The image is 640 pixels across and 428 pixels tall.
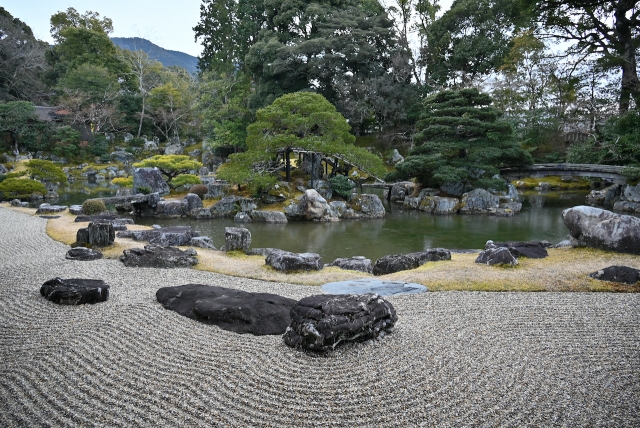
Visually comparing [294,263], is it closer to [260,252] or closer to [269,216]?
[260,252]

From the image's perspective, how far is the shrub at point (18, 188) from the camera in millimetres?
19672

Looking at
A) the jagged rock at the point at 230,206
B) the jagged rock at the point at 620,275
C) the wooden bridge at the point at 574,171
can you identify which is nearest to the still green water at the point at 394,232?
the jagged rock at the point at 230,206

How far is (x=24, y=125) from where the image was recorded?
31.3m

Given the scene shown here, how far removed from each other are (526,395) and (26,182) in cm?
2375

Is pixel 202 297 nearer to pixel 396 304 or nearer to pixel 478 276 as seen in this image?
pixel 396 304

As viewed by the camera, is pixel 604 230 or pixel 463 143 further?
pixel 463 143

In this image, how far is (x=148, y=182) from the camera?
20422 millimetres

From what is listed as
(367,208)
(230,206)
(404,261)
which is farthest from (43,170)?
(404,261)

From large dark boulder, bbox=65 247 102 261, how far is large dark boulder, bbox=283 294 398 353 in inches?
232

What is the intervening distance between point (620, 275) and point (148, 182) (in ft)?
64.3

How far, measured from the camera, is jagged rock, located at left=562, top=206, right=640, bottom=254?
815 centimetres

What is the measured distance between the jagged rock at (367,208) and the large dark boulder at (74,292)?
43.6 ft

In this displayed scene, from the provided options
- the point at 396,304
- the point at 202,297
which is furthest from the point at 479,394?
the point at 202,297

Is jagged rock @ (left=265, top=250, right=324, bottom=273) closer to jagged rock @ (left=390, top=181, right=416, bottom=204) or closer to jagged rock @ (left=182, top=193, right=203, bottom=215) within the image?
jagged rock @ (left=182, top=193, right=203, bottom=215)
